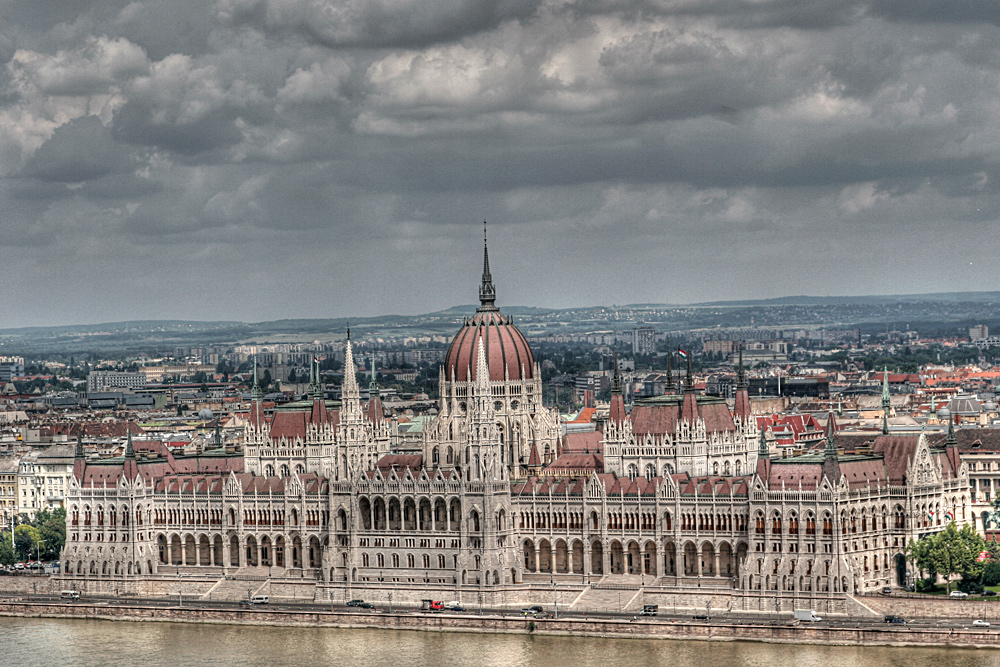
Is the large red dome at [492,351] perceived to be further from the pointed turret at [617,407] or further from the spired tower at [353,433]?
the pointed turret at [617,407]

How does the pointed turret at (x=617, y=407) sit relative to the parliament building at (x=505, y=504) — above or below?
above

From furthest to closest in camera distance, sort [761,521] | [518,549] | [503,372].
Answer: [503,372], [518,549], [761,521]

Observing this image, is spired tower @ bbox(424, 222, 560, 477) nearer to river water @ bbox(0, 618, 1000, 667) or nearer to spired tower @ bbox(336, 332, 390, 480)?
spired tower @ bbox(336, 332, 390, 480)

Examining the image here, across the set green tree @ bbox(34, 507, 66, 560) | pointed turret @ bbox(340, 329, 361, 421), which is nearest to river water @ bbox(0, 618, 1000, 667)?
pointed turret @ bbox(340, 329, 361, 421)

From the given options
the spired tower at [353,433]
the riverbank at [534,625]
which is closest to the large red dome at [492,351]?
the spired tower at [353,433]

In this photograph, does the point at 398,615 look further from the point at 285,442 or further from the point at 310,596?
the point at 285,442

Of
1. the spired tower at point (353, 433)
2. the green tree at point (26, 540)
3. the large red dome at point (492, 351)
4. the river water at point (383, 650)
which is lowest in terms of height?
the river water at point (383, 650)

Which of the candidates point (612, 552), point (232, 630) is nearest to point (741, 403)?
point (612, 552)

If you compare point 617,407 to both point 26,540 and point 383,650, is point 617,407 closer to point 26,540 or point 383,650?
point 383,650
